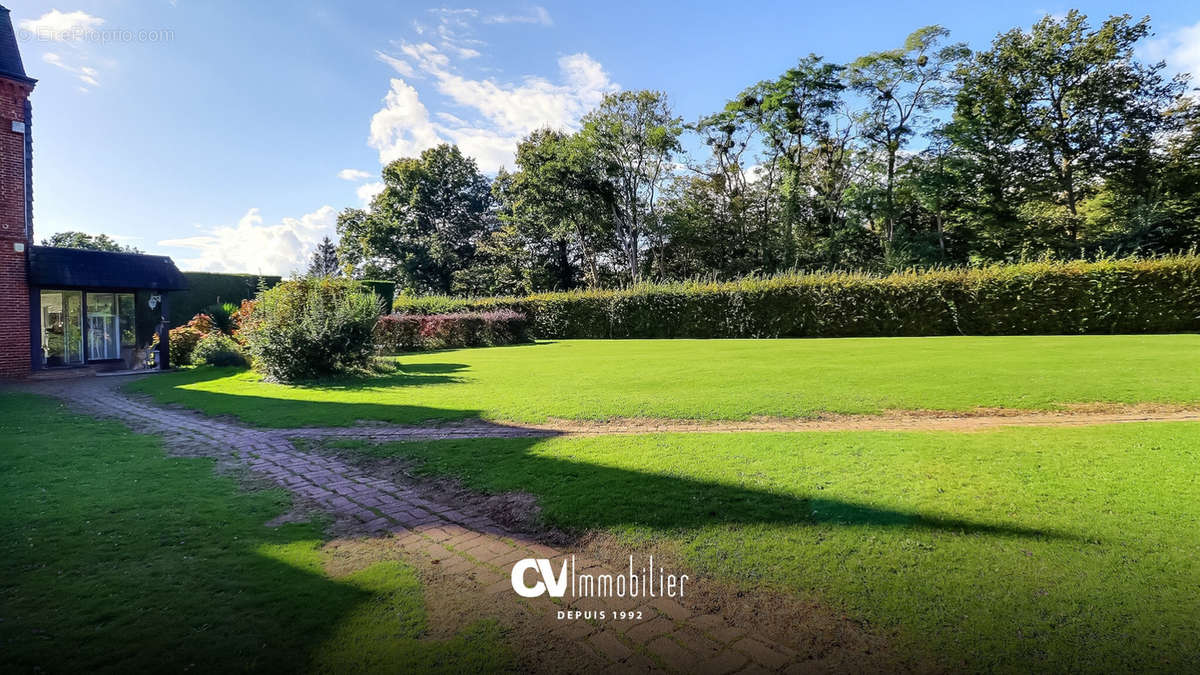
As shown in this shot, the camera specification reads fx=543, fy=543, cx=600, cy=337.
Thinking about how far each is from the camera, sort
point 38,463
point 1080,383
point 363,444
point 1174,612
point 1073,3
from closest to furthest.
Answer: point 1174,612, point 38,463, point 363,444, point 1080,383, point 1073,3

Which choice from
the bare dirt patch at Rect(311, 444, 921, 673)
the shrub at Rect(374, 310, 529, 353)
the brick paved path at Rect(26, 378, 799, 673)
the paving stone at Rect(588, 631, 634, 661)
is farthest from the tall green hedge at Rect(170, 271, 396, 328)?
the paving stone at Rect(588, 631, 634, 661)

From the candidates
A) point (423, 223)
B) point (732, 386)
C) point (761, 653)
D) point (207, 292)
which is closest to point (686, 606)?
point (761, 653)

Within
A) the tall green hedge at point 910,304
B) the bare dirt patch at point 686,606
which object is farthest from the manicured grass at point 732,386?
the tall green hedge at point 910,304

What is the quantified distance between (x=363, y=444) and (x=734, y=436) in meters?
4.38

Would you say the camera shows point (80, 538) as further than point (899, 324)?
No

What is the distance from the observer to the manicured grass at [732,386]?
7.72 metres

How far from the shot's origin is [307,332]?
12531 millimetres

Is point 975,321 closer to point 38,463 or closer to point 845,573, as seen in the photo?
point 845,573

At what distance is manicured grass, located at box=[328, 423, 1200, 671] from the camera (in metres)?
2.52

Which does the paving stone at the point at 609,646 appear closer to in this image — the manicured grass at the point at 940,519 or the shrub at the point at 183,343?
the manicured grass at the point at 940,519

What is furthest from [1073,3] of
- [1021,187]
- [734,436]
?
[734,436]

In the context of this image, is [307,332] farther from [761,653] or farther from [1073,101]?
[1073,101]

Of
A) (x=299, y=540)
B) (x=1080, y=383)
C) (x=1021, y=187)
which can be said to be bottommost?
(x=299, y=540)

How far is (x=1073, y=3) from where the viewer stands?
29.4 m
